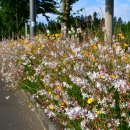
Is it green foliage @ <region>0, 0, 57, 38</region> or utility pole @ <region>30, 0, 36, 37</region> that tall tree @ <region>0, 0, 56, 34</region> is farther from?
utility pole @ <region>30, 0, 36, 37</region>

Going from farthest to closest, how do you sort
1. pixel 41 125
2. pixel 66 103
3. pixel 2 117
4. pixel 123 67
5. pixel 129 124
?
pixel 2 117 → pixel 41 125 → pixel 123 67 → pixel 66 103 → pixel 129 124

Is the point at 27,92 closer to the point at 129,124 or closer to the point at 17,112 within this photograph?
the point at 17,112

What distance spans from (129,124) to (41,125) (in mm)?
3316

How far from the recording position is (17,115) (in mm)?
8352

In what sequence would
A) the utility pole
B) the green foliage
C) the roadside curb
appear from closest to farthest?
the roadside curb, the utility pole, the green foliage

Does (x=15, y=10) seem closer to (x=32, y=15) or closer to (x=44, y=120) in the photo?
(x=32, y=15)

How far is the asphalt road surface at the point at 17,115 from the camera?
24.3ft

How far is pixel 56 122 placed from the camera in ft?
20.4

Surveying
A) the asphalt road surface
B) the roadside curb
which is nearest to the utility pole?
the asphalt road surface

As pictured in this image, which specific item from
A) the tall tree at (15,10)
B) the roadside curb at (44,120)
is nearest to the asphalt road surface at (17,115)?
the roadside curb at (44,120)

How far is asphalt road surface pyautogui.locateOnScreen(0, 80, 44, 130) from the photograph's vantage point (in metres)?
7.41

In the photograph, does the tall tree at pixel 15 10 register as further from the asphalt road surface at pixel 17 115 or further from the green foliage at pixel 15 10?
the asphalt road surface at pixel 17 115

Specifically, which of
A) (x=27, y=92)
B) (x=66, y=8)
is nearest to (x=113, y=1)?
(x=27, y=92)

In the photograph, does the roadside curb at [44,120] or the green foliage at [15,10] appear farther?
the green foliage at [15,10]
